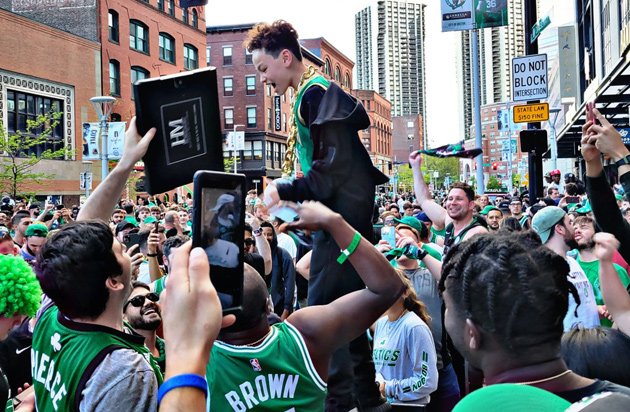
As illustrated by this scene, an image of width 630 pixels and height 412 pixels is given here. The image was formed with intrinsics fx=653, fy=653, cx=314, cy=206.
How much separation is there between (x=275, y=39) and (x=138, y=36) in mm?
43049

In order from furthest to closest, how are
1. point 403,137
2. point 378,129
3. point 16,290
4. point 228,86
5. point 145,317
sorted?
point 403,137
point 378,129
point 228,86
point 145,317
point 16,290

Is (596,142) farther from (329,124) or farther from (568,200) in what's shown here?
(568,200)

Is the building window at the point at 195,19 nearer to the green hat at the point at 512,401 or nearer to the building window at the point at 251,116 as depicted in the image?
the building window at the point at 251,116

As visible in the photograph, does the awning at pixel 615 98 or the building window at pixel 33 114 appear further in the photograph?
the building window at pixel 33 114

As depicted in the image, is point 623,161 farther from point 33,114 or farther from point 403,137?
point 403,137

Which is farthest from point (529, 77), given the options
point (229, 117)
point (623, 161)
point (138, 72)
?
point (229, 117)

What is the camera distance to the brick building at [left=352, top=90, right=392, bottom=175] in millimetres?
96375

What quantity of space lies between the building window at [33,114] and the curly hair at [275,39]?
3025 centimetres

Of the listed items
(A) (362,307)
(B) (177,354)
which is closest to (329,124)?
(A) (362,307)

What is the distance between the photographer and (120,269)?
108 inches

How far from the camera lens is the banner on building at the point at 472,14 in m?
16.1

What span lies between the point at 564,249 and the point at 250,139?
59.7 m

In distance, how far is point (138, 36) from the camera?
145 feet

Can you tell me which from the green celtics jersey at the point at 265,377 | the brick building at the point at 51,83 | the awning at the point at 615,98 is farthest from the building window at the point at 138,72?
the green celtics jersey at the point at 265,377
